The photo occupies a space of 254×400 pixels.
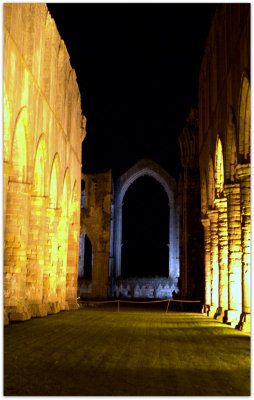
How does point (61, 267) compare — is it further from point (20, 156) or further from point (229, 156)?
point (229, 156)

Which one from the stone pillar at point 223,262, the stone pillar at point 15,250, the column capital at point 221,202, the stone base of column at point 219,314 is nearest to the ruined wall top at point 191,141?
the column capital at point 221,202

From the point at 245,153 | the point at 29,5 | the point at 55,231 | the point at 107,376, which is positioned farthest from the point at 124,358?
the point at 55,231

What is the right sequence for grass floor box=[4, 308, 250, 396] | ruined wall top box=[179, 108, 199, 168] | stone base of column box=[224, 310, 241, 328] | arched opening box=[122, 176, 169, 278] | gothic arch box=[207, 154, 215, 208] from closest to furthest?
grass floor box=[4, 308, 250, 396] < stone base of column box=[224, 310, 241, 328] < gothic arch box=[207, 154, 215, 208] < ruined wall top box=[179, 108, 199, 168] < arched opening box=[122, 176, 169, 278]

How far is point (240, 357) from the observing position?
7.96m

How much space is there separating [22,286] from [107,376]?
778 centimetres

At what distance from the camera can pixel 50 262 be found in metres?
18.2

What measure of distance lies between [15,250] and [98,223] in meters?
20.7

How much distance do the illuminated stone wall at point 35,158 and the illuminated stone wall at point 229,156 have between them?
527 cm

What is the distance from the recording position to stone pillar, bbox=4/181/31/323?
522 inches

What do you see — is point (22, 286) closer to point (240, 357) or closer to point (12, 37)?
point (12, 37)

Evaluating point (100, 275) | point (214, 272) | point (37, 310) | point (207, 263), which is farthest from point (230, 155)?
point (100, 275)

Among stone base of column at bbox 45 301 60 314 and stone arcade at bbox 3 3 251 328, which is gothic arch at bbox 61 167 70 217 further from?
stone base of column at bbox 45 301 60 314

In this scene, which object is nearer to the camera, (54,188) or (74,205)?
(54,188)

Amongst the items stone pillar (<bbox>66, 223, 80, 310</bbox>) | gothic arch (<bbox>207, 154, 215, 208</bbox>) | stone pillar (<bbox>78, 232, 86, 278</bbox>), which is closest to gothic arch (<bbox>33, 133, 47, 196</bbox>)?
gothic arch (<bbox>207, 154, 215, 208</bbox>)
